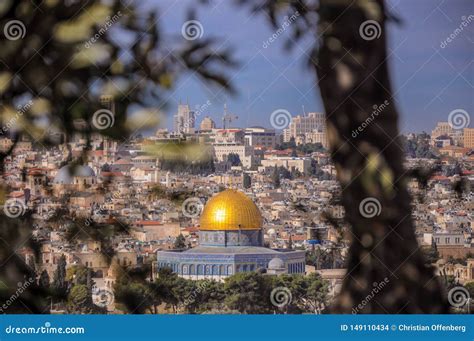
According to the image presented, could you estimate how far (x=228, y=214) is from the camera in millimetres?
40500

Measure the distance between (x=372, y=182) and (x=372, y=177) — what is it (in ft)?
0.04

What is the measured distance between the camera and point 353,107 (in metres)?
2.16

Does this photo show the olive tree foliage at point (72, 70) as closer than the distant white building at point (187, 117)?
Yes

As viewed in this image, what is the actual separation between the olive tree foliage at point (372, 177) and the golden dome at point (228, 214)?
118ft

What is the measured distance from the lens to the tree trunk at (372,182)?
2.04 meters

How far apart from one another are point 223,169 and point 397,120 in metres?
9.66

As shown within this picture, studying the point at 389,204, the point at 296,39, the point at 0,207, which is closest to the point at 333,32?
the point at 389,204

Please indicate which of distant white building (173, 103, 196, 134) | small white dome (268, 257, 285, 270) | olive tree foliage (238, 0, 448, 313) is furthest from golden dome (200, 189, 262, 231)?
olive tree foliage (238, 0, 448, 313)

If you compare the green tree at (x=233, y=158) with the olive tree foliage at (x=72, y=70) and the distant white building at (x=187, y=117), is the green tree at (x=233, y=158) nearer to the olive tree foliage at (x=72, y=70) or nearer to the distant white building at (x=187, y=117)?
the distant white building at (x=187, y=117)

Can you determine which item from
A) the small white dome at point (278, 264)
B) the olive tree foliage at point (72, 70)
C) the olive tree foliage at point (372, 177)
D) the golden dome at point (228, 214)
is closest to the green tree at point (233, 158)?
the small white dome at point (278, 264)

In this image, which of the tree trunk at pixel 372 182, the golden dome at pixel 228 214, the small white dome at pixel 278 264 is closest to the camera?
the tree trunk at pixel 372 182

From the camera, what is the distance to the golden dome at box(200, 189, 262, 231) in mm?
38844

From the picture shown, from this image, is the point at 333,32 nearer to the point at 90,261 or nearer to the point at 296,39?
the point at 296,39

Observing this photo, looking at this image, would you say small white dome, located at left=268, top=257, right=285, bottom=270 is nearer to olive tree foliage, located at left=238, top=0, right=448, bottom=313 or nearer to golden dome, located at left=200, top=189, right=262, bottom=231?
golden dome, located at left=200, top=189, right=262, bottom=231
